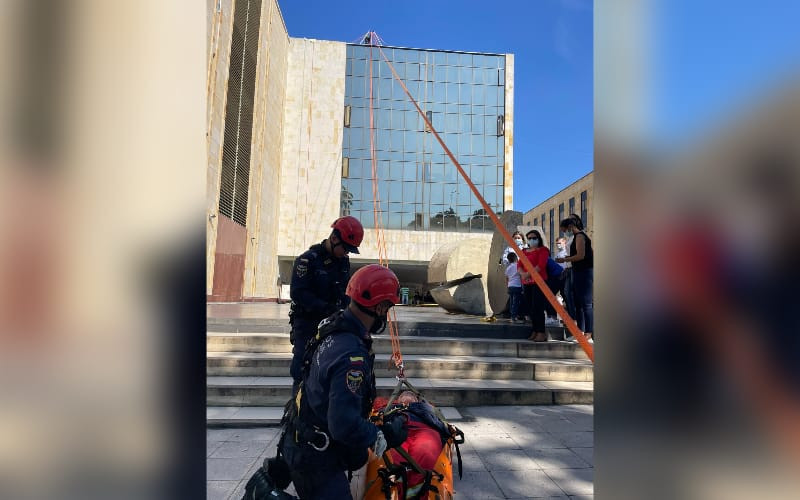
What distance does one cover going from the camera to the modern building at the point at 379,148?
26.9m

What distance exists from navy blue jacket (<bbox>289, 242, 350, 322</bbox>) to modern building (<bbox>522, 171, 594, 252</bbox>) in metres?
42.5

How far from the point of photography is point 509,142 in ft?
101

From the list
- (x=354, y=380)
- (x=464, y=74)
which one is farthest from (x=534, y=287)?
(x=464, y=74)

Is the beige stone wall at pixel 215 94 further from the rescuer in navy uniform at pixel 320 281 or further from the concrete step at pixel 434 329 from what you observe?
the rescuer in navy uniform at pixel 320 281

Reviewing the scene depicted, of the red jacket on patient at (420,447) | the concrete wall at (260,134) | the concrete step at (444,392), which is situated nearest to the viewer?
the red jacket on patient at (420,447)

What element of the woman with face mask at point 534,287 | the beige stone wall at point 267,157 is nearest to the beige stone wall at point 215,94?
the beige stone wall at point 267,157

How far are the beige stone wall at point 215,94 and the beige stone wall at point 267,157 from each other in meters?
4.30

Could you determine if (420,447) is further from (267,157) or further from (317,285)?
(267,157)
